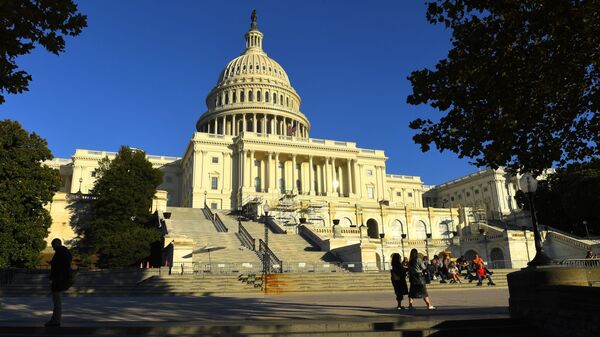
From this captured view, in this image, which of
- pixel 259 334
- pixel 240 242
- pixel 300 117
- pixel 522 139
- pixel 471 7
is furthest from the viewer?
pixel 300 117

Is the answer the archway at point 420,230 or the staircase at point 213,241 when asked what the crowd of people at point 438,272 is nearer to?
the staircase at point 213,241

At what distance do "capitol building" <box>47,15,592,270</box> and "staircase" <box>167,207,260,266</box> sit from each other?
49 centimetres

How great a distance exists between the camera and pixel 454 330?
370 inches

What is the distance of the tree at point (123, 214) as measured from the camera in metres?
38.9

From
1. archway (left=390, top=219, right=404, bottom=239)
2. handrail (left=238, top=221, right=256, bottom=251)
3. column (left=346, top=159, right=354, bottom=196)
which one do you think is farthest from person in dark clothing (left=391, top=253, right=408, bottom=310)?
column (left=346, top=159, right=354, bottom=196)

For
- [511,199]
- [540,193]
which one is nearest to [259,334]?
[540,193]

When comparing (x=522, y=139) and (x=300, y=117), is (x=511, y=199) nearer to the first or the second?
(x=300, y=117)

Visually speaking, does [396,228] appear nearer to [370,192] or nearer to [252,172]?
[370,192]

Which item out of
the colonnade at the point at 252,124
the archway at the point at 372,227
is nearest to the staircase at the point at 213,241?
Result: the archway at the point at 372,227

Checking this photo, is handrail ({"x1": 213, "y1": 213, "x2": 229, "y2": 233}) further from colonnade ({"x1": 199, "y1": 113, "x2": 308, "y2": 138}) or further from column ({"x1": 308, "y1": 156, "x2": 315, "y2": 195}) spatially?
colonnade ({"x1": 199, "y1": 113, "x2": 308, "y2": 138})

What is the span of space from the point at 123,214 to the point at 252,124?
200ft

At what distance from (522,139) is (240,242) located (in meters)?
31.2

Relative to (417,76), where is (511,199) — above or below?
above

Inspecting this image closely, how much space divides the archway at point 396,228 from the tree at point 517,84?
180ft
